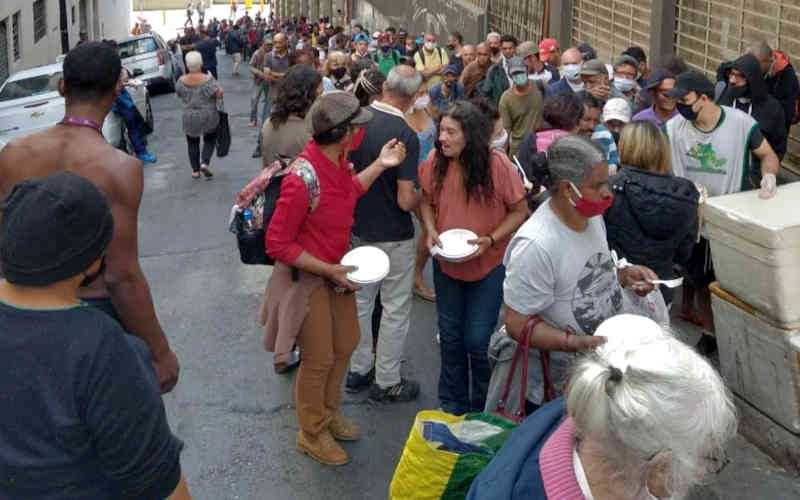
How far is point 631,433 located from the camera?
2.34m

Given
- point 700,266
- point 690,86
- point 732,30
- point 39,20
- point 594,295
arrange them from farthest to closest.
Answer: point 39,20 < point 732,30 < point 700,266 < point 690,86 < point 594,295

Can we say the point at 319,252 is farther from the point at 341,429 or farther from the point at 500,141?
the point at 500,141

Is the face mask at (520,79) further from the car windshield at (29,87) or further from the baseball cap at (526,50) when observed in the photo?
the car windshield at (29,87)

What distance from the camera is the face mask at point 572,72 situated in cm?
964

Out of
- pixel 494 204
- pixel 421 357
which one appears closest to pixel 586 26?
pixel 421 357

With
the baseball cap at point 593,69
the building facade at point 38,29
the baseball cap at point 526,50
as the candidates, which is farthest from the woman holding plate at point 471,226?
the building facade at point 38,29

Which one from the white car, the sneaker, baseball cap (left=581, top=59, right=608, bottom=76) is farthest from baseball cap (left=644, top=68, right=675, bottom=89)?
the sneaker

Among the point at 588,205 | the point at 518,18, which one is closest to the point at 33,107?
the point at 518,18

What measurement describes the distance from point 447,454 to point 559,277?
1.07 meters

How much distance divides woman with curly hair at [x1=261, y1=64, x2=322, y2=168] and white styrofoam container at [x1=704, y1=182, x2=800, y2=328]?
2.45 meters

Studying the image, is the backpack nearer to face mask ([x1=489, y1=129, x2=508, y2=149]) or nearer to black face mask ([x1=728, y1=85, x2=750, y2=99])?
face mask ([x1=489, y1=129, x2=508, y2=149])

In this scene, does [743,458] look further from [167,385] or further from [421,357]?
[167,385]

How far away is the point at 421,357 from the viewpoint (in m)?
6.96

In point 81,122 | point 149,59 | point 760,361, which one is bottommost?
point 149,59
